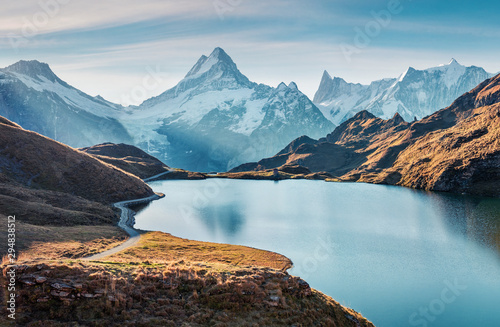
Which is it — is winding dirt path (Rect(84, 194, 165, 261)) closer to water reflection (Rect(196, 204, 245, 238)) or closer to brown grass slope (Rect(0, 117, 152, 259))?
brown grass slope (Rect(0, 117, 152, 259))

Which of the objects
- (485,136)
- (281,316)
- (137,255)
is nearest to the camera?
(281,316)

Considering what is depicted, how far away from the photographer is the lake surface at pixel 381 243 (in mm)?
46969

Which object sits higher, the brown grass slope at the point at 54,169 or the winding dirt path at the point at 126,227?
the brown grass slope at the point at 54,169

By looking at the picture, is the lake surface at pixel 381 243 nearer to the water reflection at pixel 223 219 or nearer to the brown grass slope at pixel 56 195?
the water reflection at pixel 223 219

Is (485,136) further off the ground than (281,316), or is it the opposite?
(485,136)

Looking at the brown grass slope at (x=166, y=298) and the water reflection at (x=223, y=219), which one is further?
the water reflection at (x=223, y=219)

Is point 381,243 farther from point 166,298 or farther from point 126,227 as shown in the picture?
point 126,227

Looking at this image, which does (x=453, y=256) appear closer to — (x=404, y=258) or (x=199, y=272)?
(x=404, y=258)

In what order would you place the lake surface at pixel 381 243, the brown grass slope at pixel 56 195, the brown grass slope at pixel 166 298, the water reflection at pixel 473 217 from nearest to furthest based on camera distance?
the brown grass slope at pixel 166 298 → the lake surface at pixel 381 243 → the brown grass slope at pixel 56 195 → the water reflection at pixel 473 217

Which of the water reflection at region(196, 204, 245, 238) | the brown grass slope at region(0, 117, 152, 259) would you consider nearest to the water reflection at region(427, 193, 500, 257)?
the water reflection at region(196, 204, 245, 238)

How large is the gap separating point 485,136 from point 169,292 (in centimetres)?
22118

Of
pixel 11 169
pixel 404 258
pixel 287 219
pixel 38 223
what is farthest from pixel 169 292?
pixel 11 169

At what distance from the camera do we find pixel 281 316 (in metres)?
32.2

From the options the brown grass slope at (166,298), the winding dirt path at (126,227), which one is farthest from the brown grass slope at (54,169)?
the brown grass slope at (166,298)
